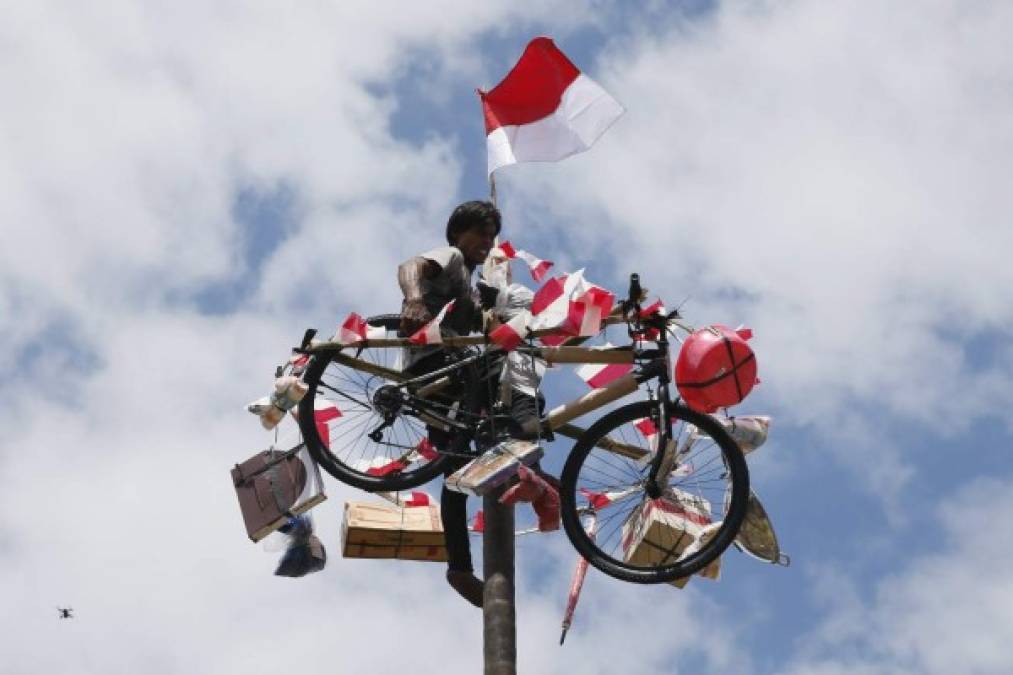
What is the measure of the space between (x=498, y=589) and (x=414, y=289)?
6.57 feet

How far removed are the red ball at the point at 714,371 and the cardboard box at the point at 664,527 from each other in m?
0.59

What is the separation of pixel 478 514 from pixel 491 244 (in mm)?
1871

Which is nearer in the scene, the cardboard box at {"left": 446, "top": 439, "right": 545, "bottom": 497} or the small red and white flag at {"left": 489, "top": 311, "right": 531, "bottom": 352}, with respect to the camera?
the cardboard box at {"left": 446, "top": 439, "right": 545, "bottom": 497}

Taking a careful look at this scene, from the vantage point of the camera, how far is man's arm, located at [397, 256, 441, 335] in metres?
9.39

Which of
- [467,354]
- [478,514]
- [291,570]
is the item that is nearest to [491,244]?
[467,354]

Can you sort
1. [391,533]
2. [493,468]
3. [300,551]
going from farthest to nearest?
1. [300,551]
2. [391,533]
3. [493,468]

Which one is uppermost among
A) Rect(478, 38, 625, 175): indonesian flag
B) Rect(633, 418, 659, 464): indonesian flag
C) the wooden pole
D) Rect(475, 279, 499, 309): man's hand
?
Rect(478, 38, 625, 175): indonesian flag

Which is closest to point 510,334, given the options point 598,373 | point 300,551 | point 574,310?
point 574,310

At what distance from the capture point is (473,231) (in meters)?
10.1

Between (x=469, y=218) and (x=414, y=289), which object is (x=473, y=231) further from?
(x=414, y=289)

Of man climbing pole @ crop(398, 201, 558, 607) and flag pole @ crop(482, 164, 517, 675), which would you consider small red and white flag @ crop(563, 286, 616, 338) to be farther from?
flag pole @ crop(482, 164, 517, 675)

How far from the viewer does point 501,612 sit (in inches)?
329

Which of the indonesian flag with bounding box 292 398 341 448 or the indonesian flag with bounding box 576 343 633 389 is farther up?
the indonesian flag with bounding box 576 343 633 389

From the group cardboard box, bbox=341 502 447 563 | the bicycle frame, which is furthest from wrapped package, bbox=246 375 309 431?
cardboard box, bbox=341 502 447 563
